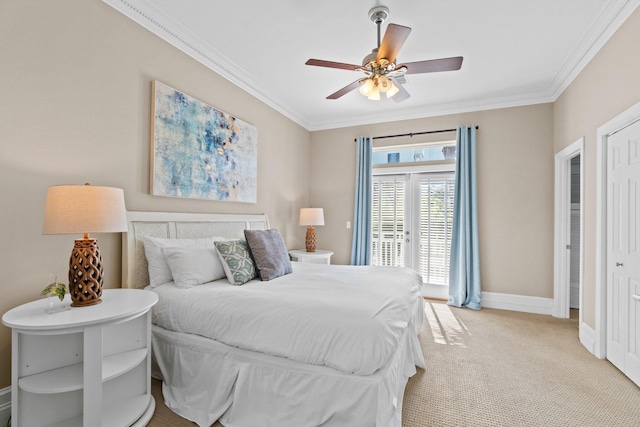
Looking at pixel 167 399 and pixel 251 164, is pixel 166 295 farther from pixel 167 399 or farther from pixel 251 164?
pixel 251 164

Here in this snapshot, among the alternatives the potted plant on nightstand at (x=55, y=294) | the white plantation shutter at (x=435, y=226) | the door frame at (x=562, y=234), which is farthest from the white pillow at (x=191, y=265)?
the door frame at (x=562, y=234)

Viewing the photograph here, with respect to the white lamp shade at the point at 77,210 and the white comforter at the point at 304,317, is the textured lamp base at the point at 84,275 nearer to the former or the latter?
the white lamp shade at the point at 77,210

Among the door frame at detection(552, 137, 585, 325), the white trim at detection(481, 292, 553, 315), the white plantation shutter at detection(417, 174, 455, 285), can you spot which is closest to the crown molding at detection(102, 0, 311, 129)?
the white plantation shutter at detection(417, 174, 455, 285)

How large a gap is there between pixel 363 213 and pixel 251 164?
2.08m

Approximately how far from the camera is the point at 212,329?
2014 millimetres

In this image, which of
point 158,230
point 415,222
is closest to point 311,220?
point 415,222

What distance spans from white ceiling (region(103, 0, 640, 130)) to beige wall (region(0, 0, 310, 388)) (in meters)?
0.30

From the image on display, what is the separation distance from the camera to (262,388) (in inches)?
72.0

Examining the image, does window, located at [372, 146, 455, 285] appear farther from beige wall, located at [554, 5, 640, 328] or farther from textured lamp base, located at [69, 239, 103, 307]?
textured lamp base, located at [69, 239, 103, 307]

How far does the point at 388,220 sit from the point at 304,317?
3596mm

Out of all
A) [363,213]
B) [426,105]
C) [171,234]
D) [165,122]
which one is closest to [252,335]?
[171,234]

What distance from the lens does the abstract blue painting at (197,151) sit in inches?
107

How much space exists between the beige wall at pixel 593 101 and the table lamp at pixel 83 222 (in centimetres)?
374

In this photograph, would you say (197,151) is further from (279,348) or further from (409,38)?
(409,38)
